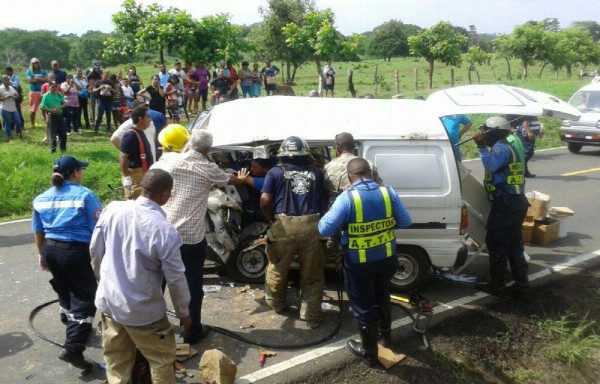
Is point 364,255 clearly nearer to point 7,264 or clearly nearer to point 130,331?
point 130,331

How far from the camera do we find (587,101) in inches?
685

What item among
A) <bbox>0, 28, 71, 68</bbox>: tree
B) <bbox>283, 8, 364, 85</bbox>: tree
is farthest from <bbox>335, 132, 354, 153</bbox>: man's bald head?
<bbox>0, 28, 71, 68</bbox>: tree

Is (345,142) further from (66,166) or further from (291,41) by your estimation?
(291,41)

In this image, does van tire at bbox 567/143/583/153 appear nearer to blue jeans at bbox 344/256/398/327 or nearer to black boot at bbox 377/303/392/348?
black boot at bbox 377/303/392/348

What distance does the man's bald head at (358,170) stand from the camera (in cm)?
486

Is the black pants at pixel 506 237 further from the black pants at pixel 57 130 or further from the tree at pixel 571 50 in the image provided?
the tree at pixel 571 50

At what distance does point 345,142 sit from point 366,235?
133 cm

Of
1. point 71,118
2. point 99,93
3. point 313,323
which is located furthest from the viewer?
point 71,118

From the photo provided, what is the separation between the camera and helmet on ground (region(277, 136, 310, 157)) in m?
5.57

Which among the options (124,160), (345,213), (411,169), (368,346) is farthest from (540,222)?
(124,160)

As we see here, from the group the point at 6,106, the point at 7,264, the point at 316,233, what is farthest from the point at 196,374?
the point at 6,106

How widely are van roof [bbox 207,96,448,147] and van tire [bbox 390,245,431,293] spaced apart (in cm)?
130

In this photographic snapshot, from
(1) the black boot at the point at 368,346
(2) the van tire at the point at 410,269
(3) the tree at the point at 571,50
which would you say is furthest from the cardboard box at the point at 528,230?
(3) the tree at the point at 571,50

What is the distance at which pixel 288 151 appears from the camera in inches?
220
